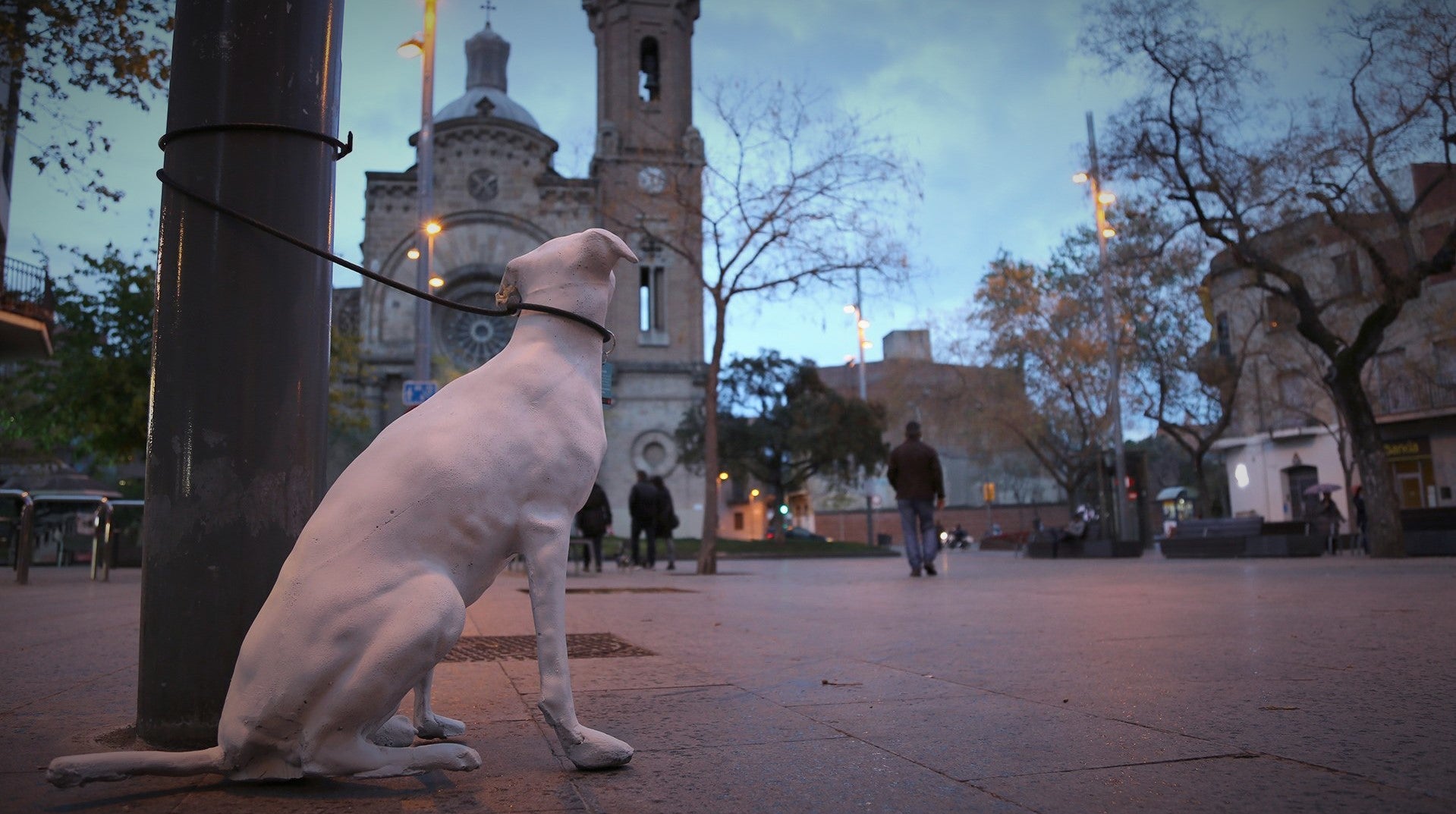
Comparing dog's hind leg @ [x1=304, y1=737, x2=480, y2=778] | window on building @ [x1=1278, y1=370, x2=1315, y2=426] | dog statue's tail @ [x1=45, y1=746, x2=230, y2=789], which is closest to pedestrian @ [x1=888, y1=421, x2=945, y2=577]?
dog's hind leg @ [x1=304, y1=737, x2=480, y2=778]

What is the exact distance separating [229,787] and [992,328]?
1153 inches

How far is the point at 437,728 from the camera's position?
2.58m

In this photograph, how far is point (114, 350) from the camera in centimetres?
1967

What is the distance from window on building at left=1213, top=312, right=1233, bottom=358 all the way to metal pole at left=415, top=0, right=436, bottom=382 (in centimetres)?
2913

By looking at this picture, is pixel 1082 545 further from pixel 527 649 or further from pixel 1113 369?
pixel 527 649

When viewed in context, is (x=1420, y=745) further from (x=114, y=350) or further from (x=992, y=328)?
(x=992, y=328)

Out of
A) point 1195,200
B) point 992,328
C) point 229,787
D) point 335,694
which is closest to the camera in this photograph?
point 335,694

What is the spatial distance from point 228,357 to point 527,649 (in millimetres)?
2908

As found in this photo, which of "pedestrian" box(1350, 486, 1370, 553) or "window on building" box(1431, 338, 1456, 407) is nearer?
"pedestrian" box(1350, 486, 1370, 553)

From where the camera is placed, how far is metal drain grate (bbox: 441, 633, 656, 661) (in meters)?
4.66

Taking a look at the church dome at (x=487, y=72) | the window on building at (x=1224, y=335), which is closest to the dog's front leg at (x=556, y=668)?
the window on building at (x=1224, y=335)

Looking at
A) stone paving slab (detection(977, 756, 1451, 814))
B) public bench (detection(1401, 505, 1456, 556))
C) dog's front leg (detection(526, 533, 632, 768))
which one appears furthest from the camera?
public bench (detection(1401, 505, 1456, 556))

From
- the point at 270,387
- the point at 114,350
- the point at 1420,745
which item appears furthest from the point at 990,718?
the point at 114,350

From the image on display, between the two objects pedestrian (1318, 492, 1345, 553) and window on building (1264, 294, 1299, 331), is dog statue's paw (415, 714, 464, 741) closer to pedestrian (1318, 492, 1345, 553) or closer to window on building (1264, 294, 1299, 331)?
window on building (1264, 294, 1299, 331)
